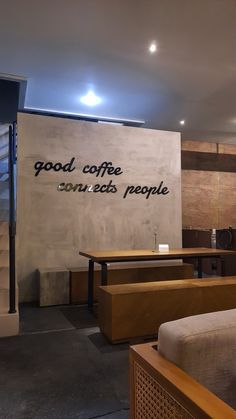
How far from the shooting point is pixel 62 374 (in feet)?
8.40

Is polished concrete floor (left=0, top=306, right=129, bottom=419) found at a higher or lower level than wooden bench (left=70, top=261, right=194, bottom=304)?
lower

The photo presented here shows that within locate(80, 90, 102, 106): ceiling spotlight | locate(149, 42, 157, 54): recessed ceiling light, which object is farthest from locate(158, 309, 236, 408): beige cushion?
locate(80, 90, 102, 106): ceiling spotlight

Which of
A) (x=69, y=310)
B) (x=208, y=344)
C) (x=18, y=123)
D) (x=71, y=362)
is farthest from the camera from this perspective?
(x=18, y=123)

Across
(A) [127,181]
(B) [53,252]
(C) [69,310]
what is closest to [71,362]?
(C) [69,310]

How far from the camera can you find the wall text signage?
5469 millimetres

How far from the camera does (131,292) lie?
320 centimetres

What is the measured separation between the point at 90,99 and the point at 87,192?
212 centimetres

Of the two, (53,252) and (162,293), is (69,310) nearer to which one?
(53,252)

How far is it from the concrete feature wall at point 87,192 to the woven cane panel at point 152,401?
4.08m

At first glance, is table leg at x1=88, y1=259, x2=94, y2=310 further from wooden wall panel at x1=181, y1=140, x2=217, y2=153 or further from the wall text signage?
wooden wall panel at x1=181, y1=140, x2=217, y2=153

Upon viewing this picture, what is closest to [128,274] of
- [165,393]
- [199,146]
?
[165,393]

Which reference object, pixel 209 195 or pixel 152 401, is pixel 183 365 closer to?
pixel 152 401

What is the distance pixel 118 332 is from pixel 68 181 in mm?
3118

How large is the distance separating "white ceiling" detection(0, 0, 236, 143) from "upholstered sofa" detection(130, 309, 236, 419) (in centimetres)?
367
